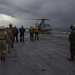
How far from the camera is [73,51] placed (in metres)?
12.2

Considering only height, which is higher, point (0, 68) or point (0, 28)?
point (0, 28)

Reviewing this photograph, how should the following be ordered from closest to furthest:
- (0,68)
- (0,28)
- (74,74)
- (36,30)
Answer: (74,74) < (0,68) < (0,28) < (36,30)

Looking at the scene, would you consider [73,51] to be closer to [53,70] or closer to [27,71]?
[53,70]

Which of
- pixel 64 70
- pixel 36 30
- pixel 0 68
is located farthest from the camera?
pixel 36 30

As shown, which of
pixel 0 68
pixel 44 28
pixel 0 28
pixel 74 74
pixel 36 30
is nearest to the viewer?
pixel 74 74

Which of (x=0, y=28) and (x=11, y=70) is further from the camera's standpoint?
(x=0, y=28)

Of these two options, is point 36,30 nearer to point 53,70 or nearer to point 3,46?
point 3,46

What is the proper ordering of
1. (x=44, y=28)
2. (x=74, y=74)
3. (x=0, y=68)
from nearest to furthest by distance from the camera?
(x=74, y=74) → (x=0, y=68) → (x=44, y=28)

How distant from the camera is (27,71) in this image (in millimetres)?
9242

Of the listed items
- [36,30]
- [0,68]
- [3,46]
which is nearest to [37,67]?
[0,68]

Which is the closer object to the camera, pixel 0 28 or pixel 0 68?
pixel 0 68

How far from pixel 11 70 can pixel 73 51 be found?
411cm

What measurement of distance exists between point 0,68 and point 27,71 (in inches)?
59.3

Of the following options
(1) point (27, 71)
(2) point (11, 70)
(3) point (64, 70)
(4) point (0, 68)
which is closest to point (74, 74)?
(3) point (64, 70)
